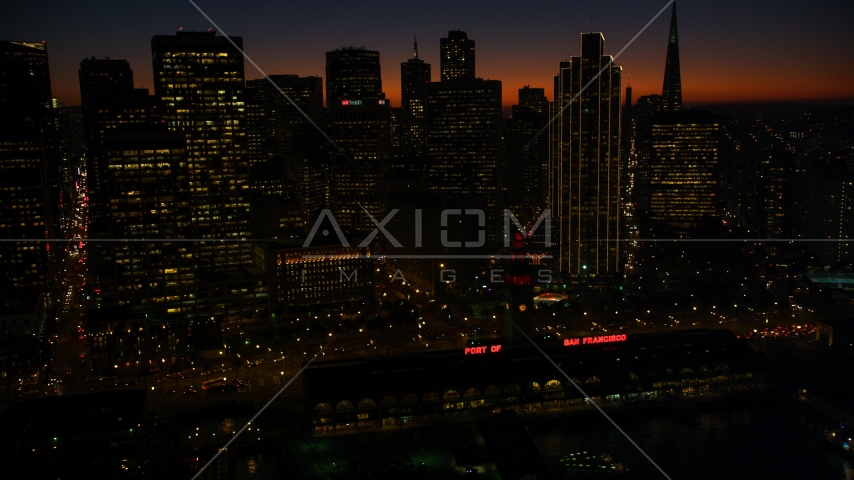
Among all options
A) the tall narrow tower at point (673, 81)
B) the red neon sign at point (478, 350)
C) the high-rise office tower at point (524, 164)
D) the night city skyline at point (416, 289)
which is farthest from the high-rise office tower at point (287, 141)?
the tall narrow tower at point (673, 81)

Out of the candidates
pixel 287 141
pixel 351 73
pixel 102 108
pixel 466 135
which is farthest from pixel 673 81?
pixel 102 108

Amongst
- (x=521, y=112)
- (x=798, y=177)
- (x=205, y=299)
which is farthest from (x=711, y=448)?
(x=521, y=112)

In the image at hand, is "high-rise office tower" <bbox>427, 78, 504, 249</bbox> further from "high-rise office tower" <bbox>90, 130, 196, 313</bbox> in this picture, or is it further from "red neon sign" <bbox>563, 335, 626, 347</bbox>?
"red neon sign" <bbox>563, 335, 626, 347</bbox>

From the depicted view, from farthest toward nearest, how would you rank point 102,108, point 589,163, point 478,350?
point 102,108
point 589,163
point 478,350

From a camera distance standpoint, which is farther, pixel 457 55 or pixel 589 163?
pixel 457 55

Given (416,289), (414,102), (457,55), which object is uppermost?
(457,55)

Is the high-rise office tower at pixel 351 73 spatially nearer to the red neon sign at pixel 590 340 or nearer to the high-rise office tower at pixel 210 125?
the high-rise office tower at pixel 210 125

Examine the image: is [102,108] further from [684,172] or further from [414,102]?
[684,172]

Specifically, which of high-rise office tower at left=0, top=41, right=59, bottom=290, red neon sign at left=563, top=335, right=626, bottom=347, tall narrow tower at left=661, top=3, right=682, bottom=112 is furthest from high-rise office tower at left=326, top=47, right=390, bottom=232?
tall narrow tower at left=661, top=3, right=682, bottom=112
